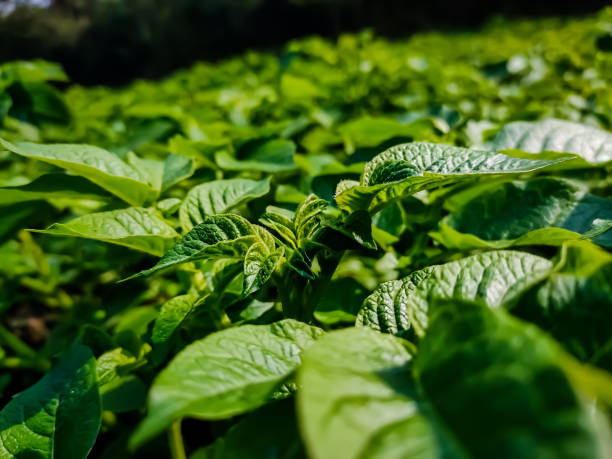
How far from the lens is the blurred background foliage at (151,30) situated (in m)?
20.1

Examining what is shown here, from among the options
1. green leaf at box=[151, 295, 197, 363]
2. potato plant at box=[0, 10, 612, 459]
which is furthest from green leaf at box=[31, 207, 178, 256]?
green leaf at box=[151, 295, 197, 363]

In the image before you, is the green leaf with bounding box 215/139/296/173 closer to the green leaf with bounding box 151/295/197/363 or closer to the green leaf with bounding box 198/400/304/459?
the green leaf with bounding box 151/295/197/363

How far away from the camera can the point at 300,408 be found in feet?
1.26

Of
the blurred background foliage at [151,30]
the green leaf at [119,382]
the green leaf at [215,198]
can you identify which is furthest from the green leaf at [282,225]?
the blurred background foliage at [151,30]

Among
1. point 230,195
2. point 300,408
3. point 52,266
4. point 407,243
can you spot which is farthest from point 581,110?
point 52,266

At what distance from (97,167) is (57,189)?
0.55 ft

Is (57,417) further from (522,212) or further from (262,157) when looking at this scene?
(522,212)

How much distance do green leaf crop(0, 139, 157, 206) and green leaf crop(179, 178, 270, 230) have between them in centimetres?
13

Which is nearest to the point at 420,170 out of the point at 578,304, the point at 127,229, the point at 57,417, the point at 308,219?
the point at 308,219

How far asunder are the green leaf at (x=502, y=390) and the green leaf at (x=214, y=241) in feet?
1.09

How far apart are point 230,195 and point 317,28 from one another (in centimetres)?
2064

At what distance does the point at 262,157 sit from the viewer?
1285 mm

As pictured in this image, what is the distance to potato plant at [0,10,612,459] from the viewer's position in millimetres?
383

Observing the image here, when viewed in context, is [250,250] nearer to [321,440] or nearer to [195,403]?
[195,403]
